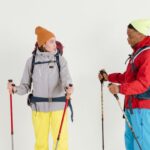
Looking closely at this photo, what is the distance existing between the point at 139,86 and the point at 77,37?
2.83 feet

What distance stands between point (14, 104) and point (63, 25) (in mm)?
708

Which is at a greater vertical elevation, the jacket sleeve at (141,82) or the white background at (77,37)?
the white background at (77,37)

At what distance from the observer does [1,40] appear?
2.87 metres

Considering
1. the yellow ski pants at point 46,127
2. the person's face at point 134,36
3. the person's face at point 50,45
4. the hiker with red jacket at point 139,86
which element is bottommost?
the yellow ski pants at point 46,127

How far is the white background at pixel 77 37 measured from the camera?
2840mm

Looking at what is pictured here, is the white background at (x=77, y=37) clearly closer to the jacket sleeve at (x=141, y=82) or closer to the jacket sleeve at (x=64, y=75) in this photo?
the jacket sleeve at (x=64, y=75)

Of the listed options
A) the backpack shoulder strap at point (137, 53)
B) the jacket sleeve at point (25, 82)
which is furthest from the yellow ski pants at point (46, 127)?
the backpack shoulder strap at point (137, 53)

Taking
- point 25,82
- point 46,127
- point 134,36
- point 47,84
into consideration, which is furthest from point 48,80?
point 134,36

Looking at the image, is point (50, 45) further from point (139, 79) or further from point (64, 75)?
point (139, 79)

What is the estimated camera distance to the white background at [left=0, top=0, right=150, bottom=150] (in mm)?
2840

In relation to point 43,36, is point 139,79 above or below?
below

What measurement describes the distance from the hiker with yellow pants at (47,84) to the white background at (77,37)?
0.50m

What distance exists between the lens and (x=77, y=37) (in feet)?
9.40

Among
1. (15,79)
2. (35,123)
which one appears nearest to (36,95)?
(35,123)
